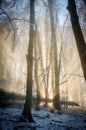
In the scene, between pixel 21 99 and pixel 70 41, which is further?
pixel 70 41

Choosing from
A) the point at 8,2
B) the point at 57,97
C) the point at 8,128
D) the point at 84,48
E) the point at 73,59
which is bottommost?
the point at 8,128

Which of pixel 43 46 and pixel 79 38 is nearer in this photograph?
pixel 79 38

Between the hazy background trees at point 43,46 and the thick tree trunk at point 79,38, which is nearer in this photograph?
the thick tree trunk at point 79,38

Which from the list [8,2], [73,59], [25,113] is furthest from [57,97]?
[73,59]

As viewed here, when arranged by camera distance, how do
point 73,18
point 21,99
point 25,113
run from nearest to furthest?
point 73,18 < point 25,113 < point 21,99

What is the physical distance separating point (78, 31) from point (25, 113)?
5.35 meters

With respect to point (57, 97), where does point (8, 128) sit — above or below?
below

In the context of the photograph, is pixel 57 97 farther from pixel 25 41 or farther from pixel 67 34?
pixel 25 41

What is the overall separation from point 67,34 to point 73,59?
7.07 m

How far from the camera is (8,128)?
245 inches

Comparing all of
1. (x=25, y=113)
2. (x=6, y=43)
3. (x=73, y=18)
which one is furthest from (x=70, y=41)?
(x=73, y=18)

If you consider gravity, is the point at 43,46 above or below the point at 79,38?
above

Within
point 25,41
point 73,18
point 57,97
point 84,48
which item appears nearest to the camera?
point 84,48

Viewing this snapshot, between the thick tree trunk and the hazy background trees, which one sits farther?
the hazy background trees
